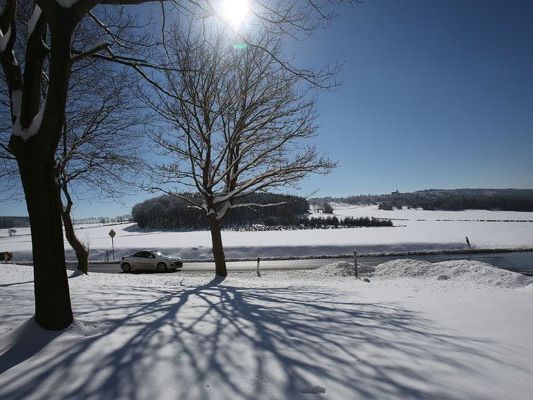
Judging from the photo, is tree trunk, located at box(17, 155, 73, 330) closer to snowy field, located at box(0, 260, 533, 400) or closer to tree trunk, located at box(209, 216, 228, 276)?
snowy field, located at box(0, 260, 533, 400)

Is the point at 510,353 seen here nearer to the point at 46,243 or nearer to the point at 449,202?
the point at 46,243

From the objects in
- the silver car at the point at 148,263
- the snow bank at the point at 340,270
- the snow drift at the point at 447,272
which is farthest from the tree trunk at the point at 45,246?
the silver car at the point at 148,263

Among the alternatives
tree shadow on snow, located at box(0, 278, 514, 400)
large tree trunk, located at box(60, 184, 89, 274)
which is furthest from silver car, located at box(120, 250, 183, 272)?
tree shadow on snow, located at box(0, 278, 514, 400)

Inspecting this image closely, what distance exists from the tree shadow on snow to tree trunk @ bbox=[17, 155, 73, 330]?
403 mm

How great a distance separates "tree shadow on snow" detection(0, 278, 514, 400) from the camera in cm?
308

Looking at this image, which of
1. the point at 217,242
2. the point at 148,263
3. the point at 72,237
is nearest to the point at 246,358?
the point at 217,242

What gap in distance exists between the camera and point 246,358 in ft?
12.5

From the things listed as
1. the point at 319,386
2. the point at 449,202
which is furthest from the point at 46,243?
the point at 449,202

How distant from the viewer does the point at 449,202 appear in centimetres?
15025

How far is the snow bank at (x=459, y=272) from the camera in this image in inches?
503

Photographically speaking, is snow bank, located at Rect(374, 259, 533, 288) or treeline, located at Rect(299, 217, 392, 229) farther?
treeline, located at Rect(299, 217, 392, 229)

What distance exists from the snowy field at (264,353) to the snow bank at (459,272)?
6931 mm

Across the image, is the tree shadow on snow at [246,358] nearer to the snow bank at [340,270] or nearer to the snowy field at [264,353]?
the snowy field at [264,353]

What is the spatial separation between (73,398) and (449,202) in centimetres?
16508
